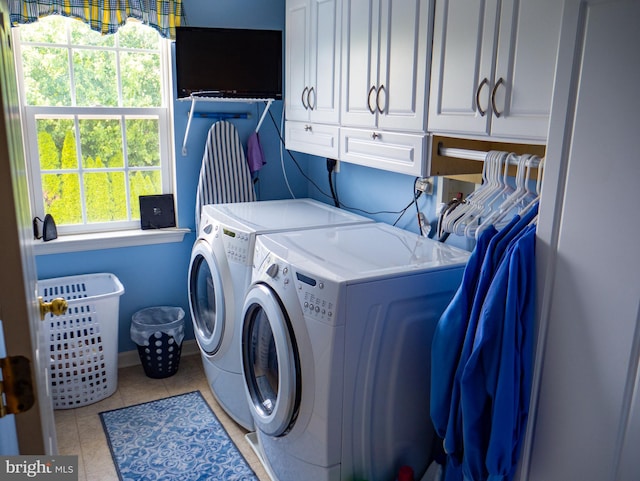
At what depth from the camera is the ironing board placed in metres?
3.04

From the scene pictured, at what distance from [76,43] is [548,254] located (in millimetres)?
2633

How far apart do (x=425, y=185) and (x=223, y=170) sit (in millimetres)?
1260

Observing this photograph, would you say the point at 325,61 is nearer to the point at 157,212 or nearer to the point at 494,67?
the point at 494,67

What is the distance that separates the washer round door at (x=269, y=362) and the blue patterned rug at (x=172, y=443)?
338 millimetres

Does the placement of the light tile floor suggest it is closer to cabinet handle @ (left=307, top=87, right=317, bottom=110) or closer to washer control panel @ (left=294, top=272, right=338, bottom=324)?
washer control panel @ (left=294, top=272, right=338, bottom=324)

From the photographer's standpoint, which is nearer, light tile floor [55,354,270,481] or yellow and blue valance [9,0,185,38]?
light tile floor [55,354,270,481]

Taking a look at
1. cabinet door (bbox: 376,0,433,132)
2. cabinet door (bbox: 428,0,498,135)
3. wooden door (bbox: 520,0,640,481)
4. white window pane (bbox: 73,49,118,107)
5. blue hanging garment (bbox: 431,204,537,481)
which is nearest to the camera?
wooden door (bbox: 520,0,640,481)

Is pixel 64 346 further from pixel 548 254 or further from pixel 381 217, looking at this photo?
pixel 548 254

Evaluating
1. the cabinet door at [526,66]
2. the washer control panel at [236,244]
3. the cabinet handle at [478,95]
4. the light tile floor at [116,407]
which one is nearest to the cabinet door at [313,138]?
the washer control panel at [236,244]

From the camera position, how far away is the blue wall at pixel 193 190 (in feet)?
9.52

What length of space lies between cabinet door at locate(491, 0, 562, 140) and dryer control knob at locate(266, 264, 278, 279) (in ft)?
2.90

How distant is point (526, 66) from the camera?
4.76ft

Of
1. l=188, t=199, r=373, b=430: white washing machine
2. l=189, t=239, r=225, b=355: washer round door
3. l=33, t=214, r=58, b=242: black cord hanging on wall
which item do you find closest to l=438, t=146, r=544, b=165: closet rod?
l=188, t=199, r=373, b=430: white washing machine

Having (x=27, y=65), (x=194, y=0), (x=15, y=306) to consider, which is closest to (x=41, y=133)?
(x=27, y=65)
